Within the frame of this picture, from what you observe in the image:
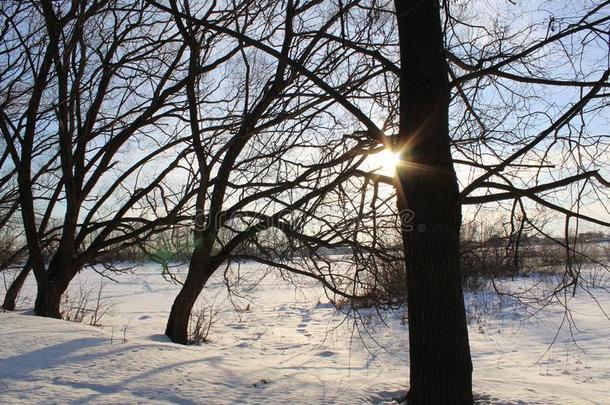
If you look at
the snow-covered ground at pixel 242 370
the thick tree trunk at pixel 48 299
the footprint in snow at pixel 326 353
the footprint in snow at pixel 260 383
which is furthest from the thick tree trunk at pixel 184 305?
the footprint in snow at pixel 260 383

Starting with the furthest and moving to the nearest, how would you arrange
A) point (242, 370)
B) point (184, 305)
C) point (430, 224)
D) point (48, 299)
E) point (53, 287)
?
Answer: 1. point (53, 287)
2. point (48, 299)
3. point (184, 305)
4. point (242, 370)
5. point (430, 224)

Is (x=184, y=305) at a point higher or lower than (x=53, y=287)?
lower

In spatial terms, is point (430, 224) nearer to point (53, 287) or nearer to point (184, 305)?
point (184, 305)

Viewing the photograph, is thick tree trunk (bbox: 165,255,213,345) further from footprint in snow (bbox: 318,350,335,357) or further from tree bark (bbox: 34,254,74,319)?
footprint in snow (bbox: 318,350,335,357)

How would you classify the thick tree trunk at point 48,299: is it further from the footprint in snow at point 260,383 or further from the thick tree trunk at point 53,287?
the footprint in snow at point 260,383

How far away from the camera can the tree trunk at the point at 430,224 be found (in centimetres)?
346

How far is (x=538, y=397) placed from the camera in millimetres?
4000

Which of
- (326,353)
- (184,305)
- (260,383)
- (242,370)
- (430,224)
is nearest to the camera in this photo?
(430,224)

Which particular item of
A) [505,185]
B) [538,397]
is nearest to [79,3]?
[505,185]

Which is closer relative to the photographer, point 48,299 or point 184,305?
point 184,305

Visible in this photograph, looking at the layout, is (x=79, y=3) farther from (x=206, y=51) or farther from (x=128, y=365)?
(x=128, y=365)

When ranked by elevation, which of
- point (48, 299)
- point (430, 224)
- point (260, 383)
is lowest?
point (260, 383)

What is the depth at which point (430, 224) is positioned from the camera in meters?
3.50

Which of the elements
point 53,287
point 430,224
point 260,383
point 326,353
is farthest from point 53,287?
point 430,224
